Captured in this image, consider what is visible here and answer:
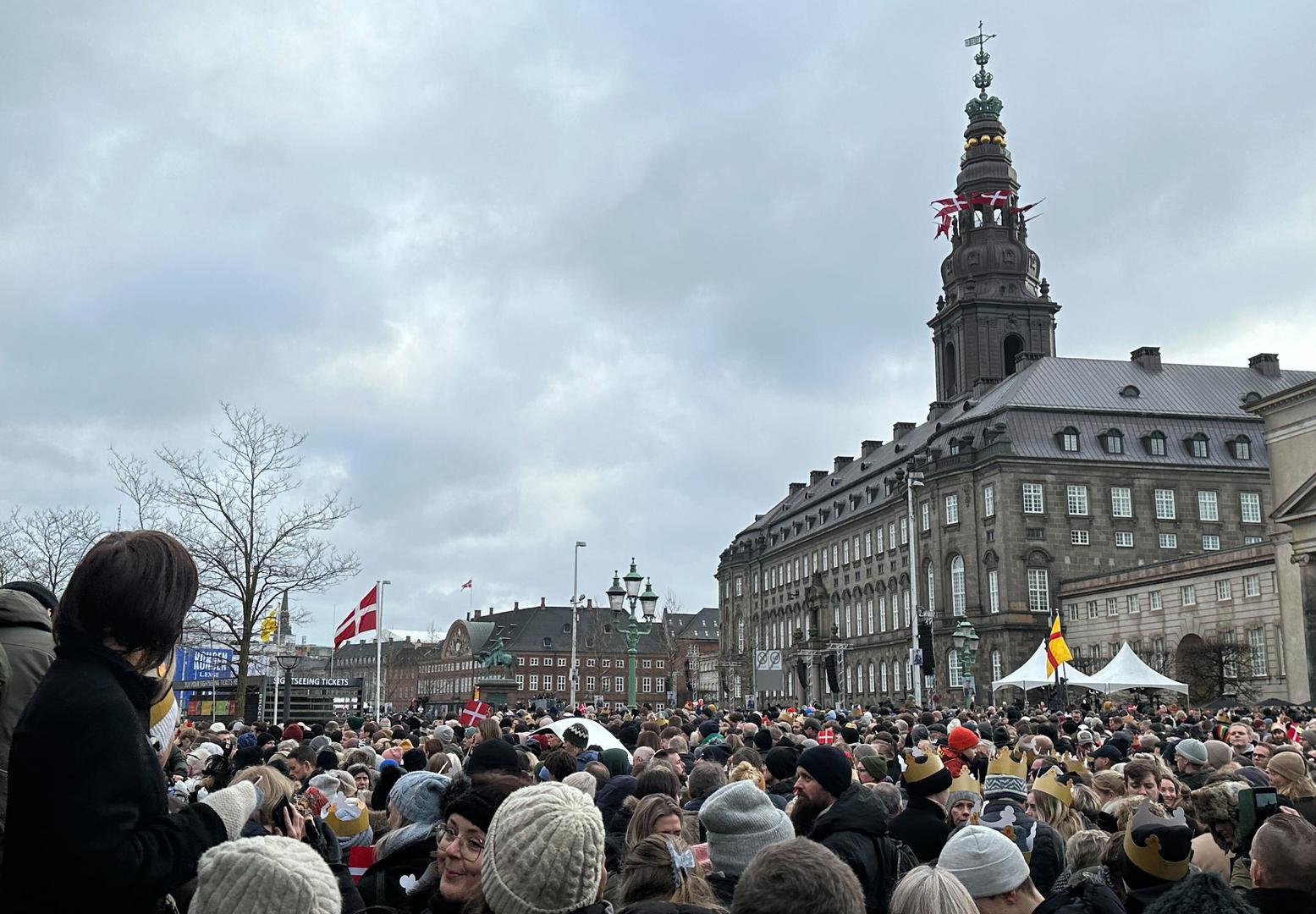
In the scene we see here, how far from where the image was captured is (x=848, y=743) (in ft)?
55.5

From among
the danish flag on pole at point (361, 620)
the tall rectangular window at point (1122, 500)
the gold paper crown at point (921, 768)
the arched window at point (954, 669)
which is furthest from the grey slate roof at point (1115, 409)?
the gold paper crown at point (921, 768)

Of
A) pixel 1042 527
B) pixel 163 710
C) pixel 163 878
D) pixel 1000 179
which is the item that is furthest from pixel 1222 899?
pixel 1000 179

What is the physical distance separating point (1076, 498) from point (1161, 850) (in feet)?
246

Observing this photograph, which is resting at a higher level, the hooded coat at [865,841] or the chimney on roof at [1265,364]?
the chimney on roof at [1265,364]

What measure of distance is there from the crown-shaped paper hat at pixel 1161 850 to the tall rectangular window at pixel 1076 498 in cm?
7423

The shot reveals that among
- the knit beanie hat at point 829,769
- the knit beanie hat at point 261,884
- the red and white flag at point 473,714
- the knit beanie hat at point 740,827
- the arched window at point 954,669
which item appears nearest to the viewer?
the knit beanie hat at point 261,884

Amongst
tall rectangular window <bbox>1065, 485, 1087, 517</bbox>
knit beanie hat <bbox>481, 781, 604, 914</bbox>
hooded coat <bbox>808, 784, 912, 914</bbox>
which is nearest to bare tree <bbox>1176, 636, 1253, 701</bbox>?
tall rectangular window <bbox>1065, 485, 1087, 517</bbox>

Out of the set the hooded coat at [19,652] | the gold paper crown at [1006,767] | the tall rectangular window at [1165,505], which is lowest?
the gold paper crown at [1006,767]

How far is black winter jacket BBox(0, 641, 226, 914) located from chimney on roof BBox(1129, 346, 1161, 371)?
91.2 m

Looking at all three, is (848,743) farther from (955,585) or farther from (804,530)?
(804,530)

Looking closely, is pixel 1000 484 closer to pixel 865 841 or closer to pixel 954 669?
pixel 954 669

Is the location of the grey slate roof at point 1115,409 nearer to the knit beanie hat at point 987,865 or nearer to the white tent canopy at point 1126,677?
the white tent canopy at point 1126,677

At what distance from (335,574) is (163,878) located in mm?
33304

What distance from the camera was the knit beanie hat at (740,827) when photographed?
590 centimetres
